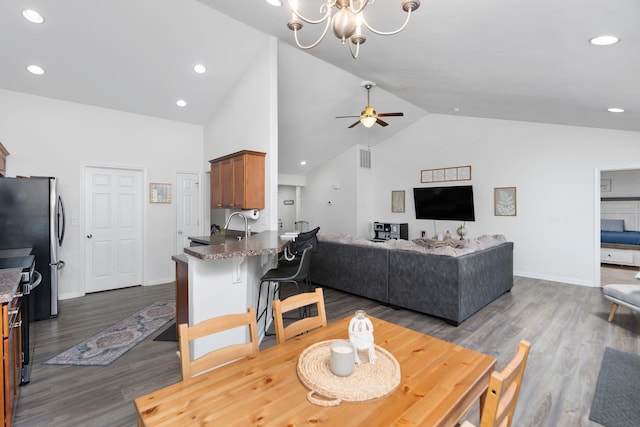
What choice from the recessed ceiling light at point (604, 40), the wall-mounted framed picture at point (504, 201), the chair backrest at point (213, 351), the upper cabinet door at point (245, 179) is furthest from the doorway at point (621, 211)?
the chair backrest at point (213, 351)

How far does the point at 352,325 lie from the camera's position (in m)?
1.22

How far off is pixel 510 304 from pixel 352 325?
4.09 m

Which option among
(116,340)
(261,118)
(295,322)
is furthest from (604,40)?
(116,340)

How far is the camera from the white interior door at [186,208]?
18.2 feet

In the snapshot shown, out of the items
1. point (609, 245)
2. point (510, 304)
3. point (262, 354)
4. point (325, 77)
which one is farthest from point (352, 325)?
point (609, 245)

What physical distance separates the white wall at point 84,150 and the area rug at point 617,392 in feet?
18.8

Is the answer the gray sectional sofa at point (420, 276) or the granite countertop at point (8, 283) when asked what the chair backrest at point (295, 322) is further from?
the gray sectional sofa at point (420, 276)

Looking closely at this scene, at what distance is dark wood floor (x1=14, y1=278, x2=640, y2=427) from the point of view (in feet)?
6.87

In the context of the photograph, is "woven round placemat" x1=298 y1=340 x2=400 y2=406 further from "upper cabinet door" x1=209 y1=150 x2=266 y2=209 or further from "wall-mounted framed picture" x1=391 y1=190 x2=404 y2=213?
"wall-mounted framed picture" x1=391 y1=190 x2=404 y2=213

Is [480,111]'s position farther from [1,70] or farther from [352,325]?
[1,70]

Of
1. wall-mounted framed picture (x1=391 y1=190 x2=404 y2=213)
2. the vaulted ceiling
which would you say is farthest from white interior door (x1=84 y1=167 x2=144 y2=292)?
wall-mounted framed picture (x1=391 y1=190 x2=404 y2=213)

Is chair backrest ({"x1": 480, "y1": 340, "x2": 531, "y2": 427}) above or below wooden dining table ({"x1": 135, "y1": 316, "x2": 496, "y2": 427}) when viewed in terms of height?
above

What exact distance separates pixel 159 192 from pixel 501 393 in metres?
5.63

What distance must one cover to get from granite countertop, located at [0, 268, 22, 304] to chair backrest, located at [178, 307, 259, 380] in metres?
1.05
